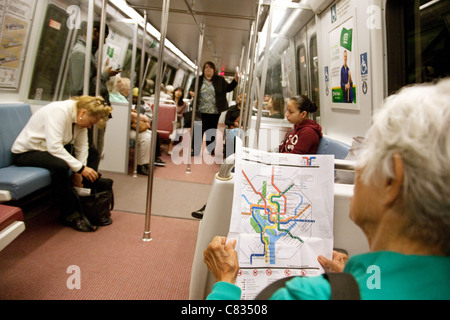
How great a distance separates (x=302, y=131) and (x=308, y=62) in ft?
6.53

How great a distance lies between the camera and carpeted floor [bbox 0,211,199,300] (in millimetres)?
2111

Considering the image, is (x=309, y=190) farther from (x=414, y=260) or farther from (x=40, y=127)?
(x=40, y=127)

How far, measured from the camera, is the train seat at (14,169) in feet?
8.30

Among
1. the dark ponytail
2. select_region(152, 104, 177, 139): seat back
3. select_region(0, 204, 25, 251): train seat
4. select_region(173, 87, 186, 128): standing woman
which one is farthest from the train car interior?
select_region(173, 87, 186, 128): standing woman

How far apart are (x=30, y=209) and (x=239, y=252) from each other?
9.50ft

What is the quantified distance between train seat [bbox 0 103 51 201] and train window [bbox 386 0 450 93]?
315 centimetres

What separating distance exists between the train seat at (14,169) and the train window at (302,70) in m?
4.02

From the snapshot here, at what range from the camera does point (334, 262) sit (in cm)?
107

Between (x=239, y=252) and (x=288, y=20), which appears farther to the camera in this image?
(x=288, y=20)

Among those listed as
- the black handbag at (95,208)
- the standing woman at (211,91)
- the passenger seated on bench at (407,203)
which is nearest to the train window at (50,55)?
the black handbag at (95,208)

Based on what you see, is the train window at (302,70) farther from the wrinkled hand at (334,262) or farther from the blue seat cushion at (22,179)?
the wrinkled hand at (334,262)

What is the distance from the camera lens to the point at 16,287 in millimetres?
2072

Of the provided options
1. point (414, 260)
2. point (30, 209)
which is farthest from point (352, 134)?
point (30, 209)

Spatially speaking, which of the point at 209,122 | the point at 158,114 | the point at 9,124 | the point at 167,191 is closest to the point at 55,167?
the point at 9,124
